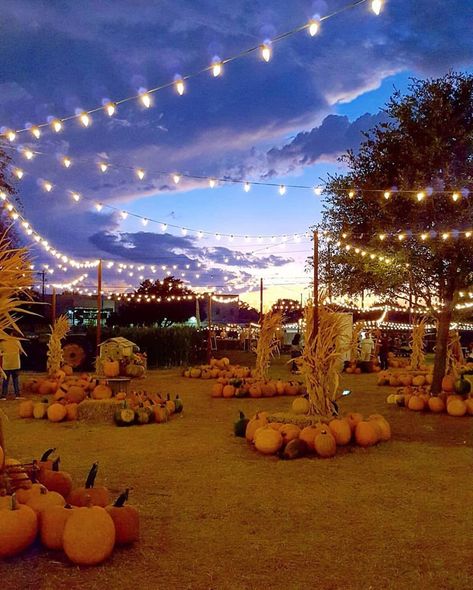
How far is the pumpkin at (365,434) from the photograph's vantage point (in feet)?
28.0

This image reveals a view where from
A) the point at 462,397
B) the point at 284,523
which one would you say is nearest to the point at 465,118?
the point at 462,397

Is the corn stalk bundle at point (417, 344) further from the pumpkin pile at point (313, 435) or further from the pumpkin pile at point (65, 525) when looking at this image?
the pumpkin pile at point (65, 525)

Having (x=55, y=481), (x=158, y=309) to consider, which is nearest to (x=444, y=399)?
(x=55, y=481)

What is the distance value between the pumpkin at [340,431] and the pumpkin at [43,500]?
4.53m

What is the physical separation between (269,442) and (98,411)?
14.3ft

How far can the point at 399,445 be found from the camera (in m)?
8.78

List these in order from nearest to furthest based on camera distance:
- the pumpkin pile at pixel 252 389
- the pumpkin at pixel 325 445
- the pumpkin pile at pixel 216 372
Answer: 1. the pumpkin at pixel 325 445
2. the pumpkin pile at pixel 252 389
3. the pumpkin pile at pixel 216 372

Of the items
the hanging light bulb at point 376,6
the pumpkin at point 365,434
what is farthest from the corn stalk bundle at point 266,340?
the hanging light bulb at point 376,6

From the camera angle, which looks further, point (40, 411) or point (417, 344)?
point (417, 344)

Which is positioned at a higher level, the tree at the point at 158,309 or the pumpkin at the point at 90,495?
the tree at the point at 158,309

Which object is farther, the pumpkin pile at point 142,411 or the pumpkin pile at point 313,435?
the pumpkin pile at point 142,411

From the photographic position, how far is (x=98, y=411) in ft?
37.1

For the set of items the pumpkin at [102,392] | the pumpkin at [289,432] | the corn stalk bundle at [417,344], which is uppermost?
the corn stalk bundle at [417,344]

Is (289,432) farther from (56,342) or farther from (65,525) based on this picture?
(56,342)
